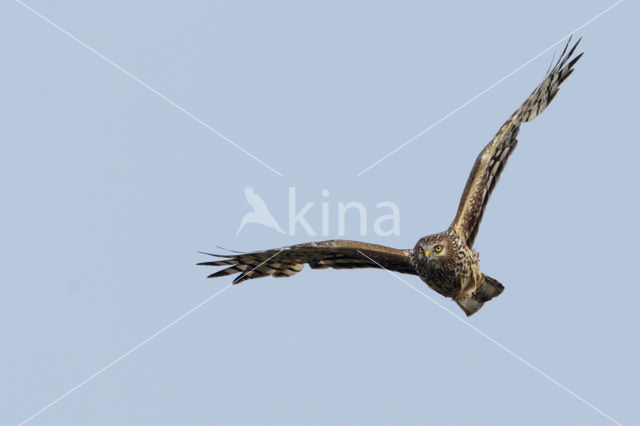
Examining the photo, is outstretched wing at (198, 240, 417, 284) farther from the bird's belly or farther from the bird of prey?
the bird's belly

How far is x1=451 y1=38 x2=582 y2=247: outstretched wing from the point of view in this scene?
30.1ft

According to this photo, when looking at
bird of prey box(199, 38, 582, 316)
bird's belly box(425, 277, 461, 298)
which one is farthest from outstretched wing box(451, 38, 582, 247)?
bird's belly box(425, 277, 461, 298)

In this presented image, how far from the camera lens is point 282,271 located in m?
9.95

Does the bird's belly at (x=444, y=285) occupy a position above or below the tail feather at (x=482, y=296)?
below

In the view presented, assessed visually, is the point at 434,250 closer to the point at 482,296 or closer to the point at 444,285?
the point at 444,285

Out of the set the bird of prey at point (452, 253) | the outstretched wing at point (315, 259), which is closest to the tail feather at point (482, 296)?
the bird of prey at point (452, 253)

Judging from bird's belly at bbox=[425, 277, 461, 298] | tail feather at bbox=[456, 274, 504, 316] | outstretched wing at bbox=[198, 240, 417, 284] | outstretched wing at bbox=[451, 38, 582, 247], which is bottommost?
bird's belly at bbox=[425, 277, 461, 298]

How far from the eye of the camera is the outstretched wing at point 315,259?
9.00 metres

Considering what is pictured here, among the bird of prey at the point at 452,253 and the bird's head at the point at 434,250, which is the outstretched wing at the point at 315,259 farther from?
the bird's head at the point at 434,250

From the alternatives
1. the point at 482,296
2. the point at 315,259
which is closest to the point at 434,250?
the point at 482,296

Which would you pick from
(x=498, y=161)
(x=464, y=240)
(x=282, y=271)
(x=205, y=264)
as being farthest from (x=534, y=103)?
(x=205, y=264)

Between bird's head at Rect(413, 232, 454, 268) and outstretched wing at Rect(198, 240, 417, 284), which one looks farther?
outstretched wing at Rect(198, 240, 417, 284)

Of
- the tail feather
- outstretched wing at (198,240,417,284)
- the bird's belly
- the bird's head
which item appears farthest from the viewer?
the tail feather

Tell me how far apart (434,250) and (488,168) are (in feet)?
4.06
